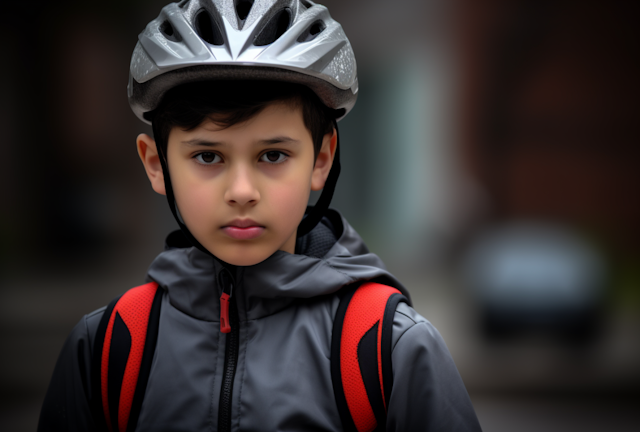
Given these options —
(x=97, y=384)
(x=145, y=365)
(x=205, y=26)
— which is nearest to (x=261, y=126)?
(x=205, y=26)

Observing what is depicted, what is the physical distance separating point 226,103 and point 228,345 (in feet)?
2.35

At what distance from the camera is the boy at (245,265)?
4.50ft

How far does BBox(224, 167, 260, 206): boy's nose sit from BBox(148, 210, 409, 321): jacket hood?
25 cm

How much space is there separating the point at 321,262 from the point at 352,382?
376mm

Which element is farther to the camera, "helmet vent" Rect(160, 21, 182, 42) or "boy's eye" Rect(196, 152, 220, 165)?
"helmet vent" Rect(160, 21, 182, 42)

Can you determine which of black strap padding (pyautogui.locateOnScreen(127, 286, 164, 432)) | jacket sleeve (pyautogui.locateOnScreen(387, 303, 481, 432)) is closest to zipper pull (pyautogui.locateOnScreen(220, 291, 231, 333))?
black strap padding (pyautogui.locateOnScreen(127, 286, 164, 432))

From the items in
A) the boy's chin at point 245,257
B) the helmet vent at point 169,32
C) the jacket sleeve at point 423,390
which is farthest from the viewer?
the helmet vent at point 169,32

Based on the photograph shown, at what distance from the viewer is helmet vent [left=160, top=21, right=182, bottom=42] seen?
5.10 ft

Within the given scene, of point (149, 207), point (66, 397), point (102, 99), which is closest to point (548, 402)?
point (66, 397)

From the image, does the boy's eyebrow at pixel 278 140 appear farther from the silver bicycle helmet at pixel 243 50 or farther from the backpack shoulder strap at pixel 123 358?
the backpack shoulder strap at pixel 123 358

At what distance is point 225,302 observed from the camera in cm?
148

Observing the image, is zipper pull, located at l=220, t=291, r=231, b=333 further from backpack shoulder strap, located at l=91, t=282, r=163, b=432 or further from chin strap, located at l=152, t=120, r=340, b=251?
backpack shoulder strap, located at l=91, t=282, r=163, b=432

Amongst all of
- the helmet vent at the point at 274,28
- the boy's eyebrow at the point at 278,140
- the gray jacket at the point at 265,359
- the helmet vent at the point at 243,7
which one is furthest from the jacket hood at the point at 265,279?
the helmet vent at the point at 243,7

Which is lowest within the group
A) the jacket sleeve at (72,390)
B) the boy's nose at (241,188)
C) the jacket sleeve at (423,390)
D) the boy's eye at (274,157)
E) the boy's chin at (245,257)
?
the jacket sleeve at (72,390)
